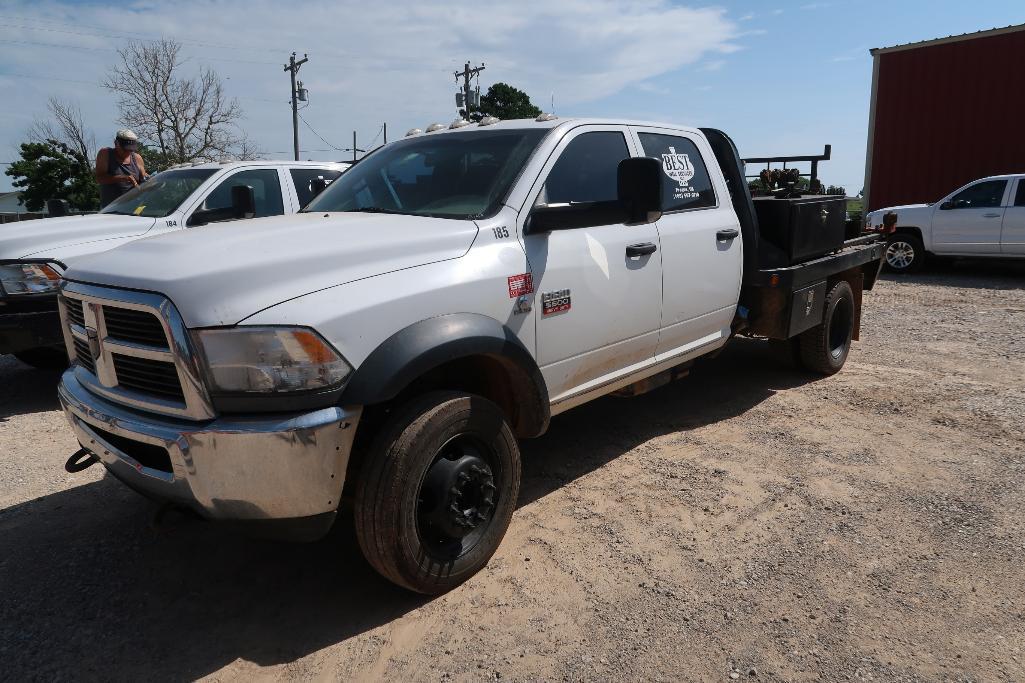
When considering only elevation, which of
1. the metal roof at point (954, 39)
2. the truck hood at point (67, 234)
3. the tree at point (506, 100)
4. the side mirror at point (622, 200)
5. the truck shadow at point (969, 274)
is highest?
the tree at point (506, 100)

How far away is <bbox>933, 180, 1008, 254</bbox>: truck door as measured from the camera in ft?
39.0

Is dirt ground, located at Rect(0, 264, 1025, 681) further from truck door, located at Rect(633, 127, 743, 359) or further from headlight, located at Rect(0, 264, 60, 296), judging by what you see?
headlight, located at Rect(0, 264, 60, 296)

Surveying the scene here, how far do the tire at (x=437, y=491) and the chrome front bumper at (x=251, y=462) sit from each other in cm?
16

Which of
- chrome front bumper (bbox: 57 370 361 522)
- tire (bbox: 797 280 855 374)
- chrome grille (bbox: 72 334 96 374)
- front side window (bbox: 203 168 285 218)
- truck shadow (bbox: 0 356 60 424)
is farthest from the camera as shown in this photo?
front side window (bbox: 203 168 285 218)

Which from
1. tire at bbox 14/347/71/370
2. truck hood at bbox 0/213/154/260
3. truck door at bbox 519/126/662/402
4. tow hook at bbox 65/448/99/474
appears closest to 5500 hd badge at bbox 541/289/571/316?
truck door at bbox 519/126/662/402

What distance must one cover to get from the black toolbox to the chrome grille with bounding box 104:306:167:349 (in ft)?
12.7

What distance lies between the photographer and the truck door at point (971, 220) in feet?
39.0

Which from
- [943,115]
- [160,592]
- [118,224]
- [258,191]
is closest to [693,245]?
[160,592]

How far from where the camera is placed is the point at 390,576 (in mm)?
2742

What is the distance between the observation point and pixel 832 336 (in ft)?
20.3

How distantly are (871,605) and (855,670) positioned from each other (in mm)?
434

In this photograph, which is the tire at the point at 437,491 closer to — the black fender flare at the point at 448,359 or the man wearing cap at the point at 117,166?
the black fender flare at the point at 448,359

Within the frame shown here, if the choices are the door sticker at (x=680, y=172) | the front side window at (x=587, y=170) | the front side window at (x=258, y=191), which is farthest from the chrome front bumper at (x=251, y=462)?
the front side window at (x=258, y=191)

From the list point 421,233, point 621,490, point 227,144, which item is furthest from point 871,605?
point 227,144
